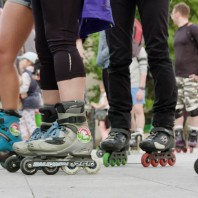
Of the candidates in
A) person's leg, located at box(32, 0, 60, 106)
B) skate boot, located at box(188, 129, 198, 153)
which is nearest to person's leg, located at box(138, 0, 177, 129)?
person's leg, located at box(32, 0, 60, 106)

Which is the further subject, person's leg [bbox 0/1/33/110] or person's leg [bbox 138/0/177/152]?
person's leg [bbox 138/0/177/152]

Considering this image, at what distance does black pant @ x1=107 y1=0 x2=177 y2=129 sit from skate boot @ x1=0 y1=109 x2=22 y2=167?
758mm

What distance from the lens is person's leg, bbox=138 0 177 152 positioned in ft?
15.0

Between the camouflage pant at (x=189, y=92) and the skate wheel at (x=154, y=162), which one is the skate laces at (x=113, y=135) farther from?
the camouflage pant at (x=189, y=92)

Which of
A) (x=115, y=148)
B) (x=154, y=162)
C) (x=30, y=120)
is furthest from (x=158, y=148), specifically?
(x=30, y=120)

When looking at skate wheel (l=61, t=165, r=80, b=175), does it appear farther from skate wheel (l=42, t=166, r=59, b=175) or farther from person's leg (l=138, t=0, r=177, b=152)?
person's leg (l=138, t=0, r=177, b=152)

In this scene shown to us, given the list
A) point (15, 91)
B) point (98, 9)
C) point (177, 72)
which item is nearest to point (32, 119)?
point (177, 72)

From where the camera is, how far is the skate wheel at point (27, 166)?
3.65 meters

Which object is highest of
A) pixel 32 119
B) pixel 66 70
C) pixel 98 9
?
pixel 98 9

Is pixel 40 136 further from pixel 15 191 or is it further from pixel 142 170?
pixel 15 191

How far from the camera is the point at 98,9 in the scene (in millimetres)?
3854

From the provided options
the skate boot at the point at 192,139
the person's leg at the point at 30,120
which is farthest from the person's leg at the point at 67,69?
the person's leg at the point at 30,120

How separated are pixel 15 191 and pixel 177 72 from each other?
21.7ft

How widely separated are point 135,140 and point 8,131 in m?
3.85
